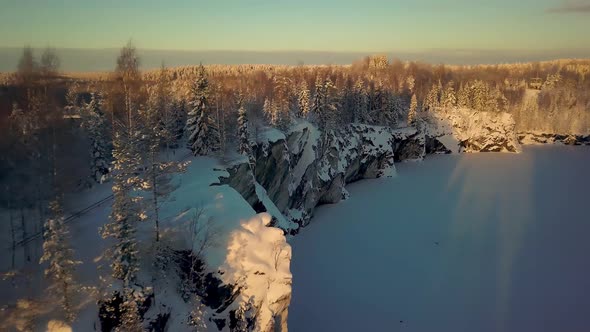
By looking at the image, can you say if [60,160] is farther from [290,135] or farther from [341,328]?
[290,135]

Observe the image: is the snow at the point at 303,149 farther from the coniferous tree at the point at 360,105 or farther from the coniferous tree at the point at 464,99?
the coniferous tree at the point at 464,99

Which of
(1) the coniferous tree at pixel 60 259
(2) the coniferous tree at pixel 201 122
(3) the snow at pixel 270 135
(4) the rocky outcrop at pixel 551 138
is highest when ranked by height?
(2) the coniferous tree at pixel 201 122

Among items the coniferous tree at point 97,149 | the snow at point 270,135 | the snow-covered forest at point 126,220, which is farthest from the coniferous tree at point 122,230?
the snow at point 270,135

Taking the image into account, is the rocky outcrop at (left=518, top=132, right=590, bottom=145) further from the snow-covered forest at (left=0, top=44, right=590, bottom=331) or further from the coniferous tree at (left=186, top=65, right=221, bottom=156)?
the coniferous tree at (left=186, top=65, right=221, bottom=156)

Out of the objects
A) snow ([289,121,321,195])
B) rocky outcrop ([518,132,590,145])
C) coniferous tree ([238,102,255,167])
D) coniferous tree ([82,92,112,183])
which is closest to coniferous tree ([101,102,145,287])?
coniferous tree ([82,92,112,183])

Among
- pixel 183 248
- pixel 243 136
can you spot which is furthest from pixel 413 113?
pixel 183 248

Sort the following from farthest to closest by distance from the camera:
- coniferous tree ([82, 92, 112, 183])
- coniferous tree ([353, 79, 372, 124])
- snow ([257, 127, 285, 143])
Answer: coniferous tree ([353, 79, 372, 124])
snow ([257, 127, 285, 143])
coniferous tree ([82, 92, 112, 183])

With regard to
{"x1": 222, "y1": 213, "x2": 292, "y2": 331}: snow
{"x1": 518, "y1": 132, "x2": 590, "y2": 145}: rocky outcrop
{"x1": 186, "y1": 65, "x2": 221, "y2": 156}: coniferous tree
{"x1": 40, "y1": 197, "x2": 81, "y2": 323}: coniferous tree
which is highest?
{"x1": 186, "y1": 65, "x2": 221, "y2": 156}: coniferous tree
